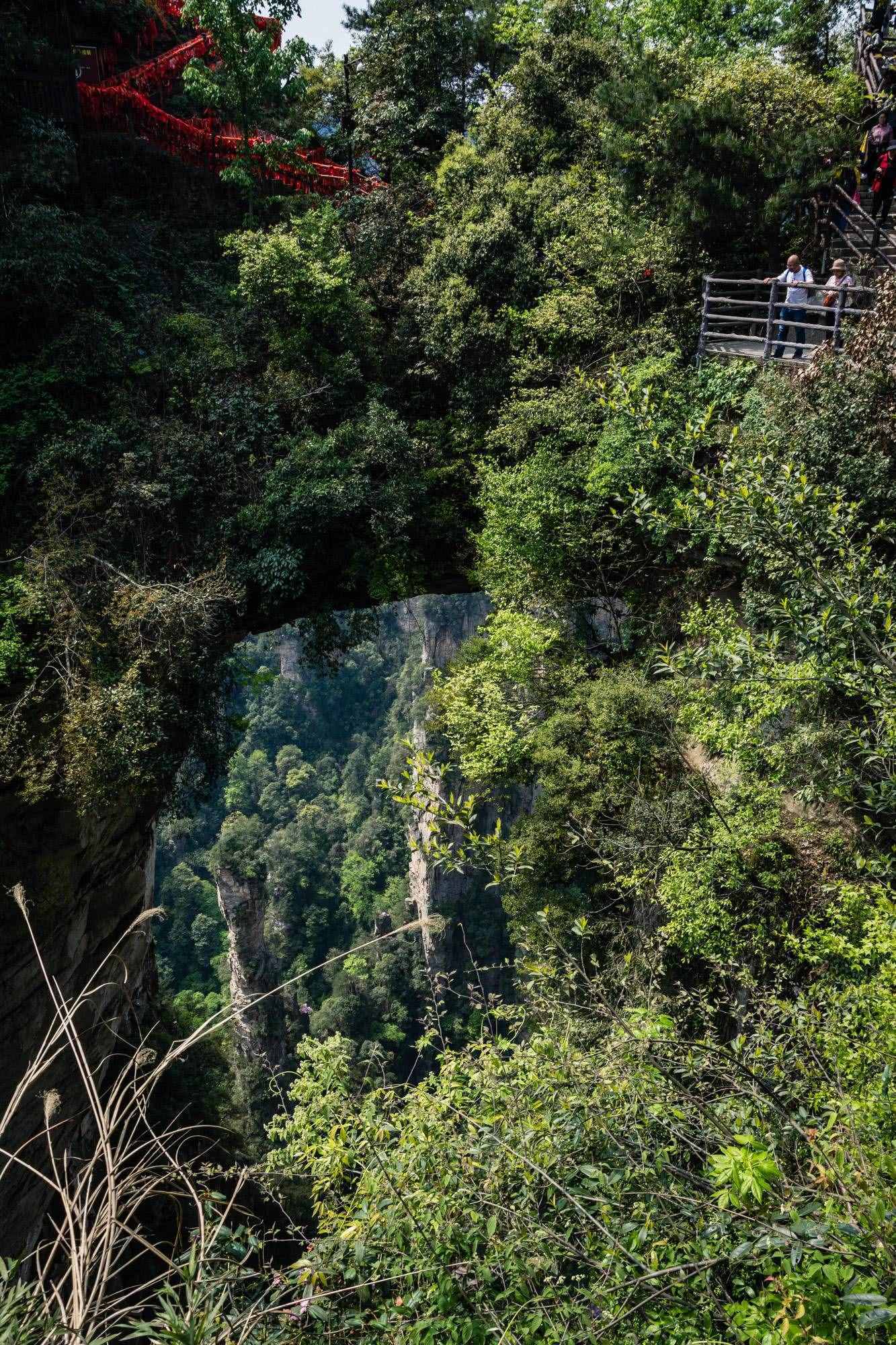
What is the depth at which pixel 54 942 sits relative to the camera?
9.46 metres

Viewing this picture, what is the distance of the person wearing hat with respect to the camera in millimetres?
9430

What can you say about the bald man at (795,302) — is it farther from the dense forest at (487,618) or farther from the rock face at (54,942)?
the rock face at (54,942)

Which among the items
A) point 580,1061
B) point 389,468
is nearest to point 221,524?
point 389,468

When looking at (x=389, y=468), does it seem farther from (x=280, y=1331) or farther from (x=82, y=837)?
(x=280, y=1331)

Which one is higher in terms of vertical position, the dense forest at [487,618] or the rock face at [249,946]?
the dense forest at [487,618]

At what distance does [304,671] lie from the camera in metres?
49.0

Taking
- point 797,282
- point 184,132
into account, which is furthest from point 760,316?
point 184,132

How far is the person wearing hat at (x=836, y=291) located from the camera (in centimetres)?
943

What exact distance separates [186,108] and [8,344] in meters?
7.92

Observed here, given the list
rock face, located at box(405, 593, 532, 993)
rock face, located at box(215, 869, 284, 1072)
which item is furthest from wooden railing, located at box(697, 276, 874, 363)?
rock face, located at box(215, 869, 284, 1072)

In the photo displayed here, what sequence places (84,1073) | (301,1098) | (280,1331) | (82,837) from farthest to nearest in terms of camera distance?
(82,837) → (301,1098) → (280,1331) → (84,1073)

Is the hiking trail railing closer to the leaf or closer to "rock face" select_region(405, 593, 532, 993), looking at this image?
"rock face" select_region(405, 593, 532, 993)

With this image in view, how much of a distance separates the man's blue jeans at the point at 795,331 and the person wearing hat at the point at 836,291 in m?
0.29

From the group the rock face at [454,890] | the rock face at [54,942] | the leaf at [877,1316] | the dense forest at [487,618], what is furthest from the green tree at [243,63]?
the rock face at [454,890]
